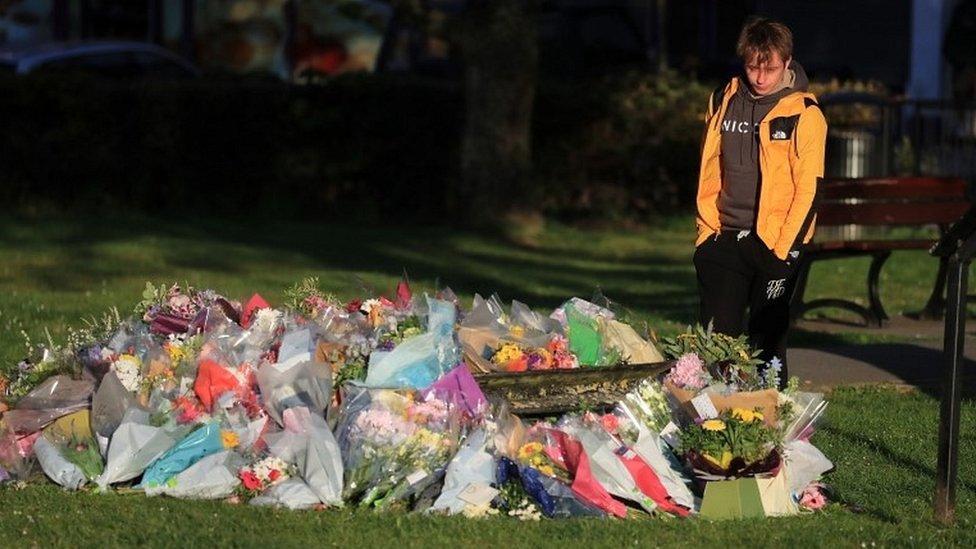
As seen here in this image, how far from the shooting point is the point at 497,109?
17.8 meters

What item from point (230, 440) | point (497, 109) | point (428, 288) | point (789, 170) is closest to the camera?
point (230, 440)

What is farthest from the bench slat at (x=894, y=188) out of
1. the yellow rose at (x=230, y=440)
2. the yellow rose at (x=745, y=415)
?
the yellow rose at (x=230, y=440)

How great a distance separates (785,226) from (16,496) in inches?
131

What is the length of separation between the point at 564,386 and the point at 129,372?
5.58 ft

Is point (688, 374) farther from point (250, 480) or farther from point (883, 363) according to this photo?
point (883, 363)

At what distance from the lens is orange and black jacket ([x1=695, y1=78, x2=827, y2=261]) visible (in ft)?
24.8

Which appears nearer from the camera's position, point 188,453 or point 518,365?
point 188,453

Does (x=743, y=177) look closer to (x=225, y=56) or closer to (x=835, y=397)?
(x=835, y=397)

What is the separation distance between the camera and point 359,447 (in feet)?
21.2

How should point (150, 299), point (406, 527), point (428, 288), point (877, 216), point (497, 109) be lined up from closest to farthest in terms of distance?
point (406, 527), point (150, 299), point (877, 216), point (428, 288), point (497, 109)

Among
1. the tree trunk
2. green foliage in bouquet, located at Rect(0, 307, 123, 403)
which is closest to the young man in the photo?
green foliage in bouquet, located at Rect(0, 307, 123, 403)

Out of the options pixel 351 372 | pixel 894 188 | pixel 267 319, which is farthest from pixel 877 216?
pixel 351 372

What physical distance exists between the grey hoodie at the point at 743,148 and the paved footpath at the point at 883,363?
1.75 meters

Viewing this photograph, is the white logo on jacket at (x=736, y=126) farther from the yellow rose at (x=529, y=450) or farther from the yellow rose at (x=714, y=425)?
the yellow rose at (x=529, y=450)
